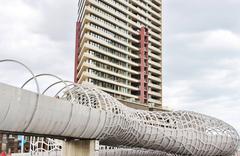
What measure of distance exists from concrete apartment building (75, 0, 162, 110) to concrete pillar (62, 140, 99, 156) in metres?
55.7

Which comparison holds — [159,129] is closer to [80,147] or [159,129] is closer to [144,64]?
[80,147]

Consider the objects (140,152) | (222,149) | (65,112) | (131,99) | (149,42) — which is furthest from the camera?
(149,42)

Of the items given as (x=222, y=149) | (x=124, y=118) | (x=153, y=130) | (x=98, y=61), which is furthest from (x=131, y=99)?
(x=124, y=118)

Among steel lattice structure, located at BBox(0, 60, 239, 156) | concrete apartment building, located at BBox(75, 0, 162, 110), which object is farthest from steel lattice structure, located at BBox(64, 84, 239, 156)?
concrete apartment building, located at BBox(75, 0, 162, 110)

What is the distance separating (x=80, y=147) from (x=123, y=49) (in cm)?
7155

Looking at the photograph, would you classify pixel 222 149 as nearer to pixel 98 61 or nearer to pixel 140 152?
pixel 140 152

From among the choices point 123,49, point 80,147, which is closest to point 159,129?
point 80,147

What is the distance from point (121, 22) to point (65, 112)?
80766mm

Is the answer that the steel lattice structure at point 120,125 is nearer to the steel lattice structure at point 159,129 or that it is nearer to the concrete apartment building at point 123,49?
the steel lattice structure at point 159,129

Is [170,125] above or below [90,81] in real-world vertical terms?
below

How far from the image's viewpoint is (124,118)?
37406 millimetres

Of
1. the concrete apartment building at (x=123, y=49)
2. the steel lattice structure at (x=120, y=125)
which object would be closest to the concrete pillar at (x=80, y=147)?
the steel lattice structure at (x=120, y=125)

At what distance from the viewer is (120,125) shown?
3650 centimetres

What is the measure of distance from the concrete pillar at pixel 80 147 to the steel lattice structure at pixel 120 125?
0.86 m
